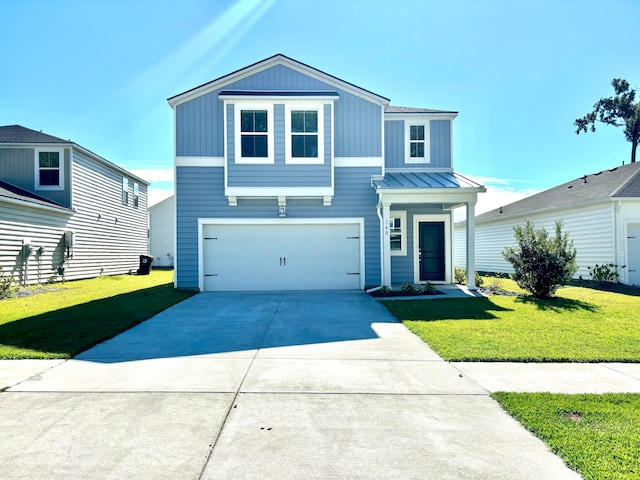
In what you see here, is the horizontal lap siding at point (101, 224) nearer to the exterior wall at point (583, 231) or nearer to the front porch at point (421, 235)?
the front porch at point (421, 235)

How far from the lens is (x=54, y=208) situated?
13.9 meters

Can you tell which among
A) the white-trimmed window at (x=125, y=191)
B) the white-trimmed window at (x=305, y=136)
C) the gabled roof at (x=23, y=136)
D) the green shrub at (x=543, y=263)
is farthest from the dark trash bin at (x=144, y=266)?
the green shrub at (x=543, y=263)

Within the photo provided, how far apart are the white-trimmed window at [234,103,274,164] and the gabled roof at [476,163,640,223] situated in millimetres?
11644

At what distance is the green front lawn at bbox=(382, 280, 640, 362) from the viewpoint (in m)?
5.08

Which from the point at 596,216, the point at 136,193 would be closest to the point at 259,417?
the point at 596,216

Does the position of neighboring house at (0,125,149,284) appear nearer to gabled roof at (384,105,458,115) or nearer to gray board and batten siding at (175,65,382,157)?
gray board and batten siding at (175,65,382,157)

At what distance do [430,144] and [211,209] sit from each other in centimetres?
779

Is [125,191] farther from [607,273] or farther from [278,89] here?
[607,273]

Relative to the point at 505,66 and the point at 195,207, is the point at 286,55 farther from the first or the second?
the point at 505,66

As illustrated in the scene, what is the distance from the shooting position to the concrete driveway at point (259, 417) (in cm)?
249

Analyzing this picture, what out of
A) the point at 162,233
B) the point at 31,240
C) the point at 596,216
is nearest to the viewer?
the point at 31,240

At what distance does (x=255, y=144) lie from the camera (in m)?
11.5

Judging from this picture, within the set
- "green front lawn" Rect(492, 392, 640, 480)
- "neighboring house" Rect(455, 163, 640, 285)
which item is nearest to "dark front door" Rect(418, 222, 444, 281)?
"neighboring house" Rect(455, 163, 640, 285)

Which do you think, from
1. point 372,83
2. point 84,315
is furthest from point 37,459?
point 372,83
